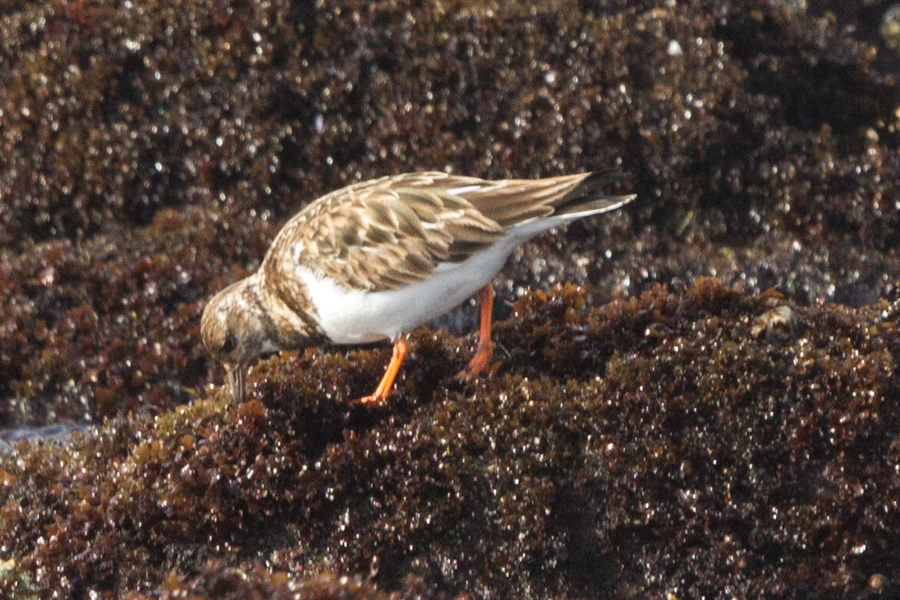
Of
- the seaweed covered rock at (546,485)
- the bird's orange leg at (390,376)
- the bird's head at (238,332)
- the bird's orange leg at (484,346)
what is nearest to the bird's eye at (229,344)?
the bird's head at (238,332)

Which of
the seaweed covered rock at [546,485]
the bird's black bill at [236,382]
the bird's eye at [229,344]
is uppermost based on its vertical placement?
the bird's eye at [229,344]

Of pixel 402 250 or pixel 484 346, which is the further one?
pixel 484 346

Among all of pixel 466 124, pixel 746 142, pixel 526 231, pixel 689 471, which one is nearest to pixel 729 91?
pixel 746 142

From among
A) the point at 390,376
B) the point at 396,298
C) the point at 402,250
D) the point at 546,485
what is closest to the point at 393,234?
the point at 402,250

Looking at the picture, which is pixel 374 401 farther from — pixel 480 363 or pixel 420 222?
pixel 420 222

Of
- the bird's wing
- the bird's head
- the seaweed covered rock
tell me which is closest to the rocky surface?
→ the seaweed covered rock

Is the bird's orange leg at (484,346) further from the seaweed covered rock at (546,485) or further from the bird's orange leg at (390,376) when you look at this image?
the bird's orange leg at (390,376)
